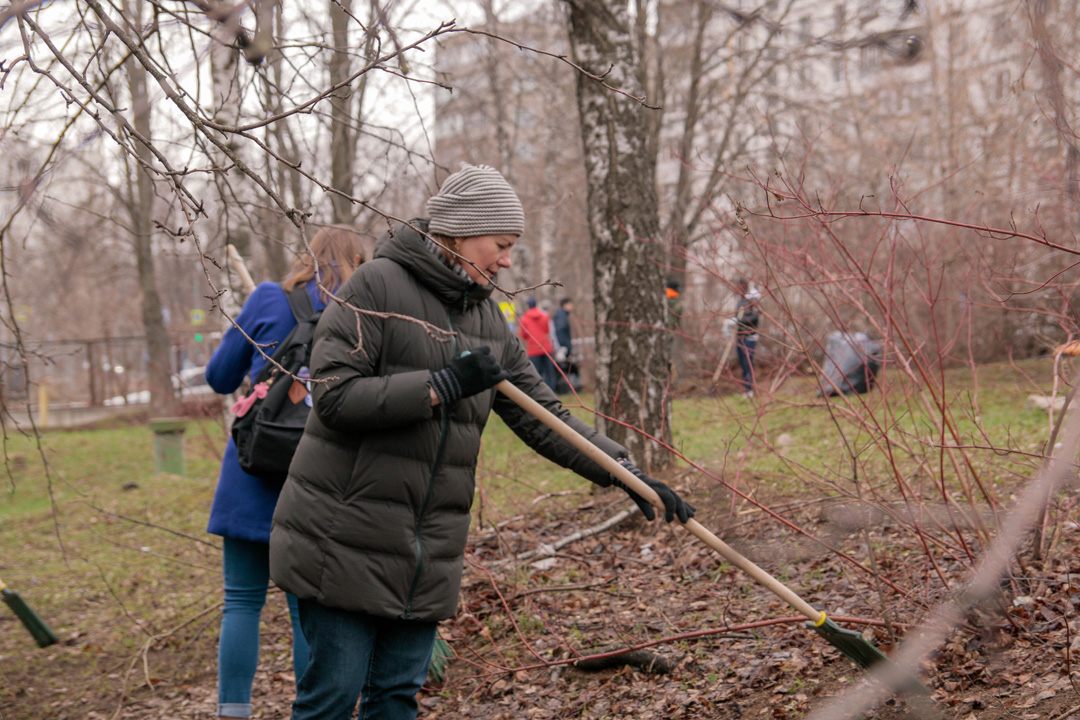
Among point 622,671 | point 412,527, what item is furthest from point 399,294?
point 622,671

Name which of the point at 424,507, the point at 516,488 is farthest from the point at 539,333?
the point at 424,507

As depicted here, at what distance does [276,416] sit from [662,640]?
4.94 ft

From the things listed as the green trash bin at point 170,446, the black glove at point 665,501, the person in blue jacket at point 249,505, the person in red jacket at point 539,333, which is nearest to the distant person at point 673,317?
the black glove at point 665,501

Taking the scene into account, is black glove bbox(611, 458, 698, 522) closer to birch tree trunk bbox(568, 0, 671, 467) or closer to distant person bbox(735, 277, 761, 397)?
distant person bbox(735, 277, 761, 397)

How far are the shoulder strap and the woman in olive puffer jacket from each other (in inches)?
26.8

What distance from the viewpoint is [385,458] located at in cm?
225

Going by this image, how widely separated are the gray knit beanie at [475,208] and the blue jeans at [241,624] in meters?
1.28

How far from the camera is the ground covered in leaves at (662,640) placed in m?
2.90

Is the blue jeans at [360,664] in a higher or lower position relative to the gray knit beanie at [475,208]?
lower

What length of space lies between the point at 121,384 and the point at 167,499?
34.2ft

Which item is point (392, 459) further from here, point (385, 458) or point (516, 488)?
point (516, 488)

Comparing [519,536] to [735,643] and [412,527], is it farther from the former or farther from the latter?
[412,527]

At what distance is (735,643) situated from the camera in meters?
3.42

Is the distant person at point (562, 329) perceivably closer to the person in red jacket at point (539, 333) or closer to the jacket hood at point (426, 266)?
the person in red jacket at point (539, 333)
